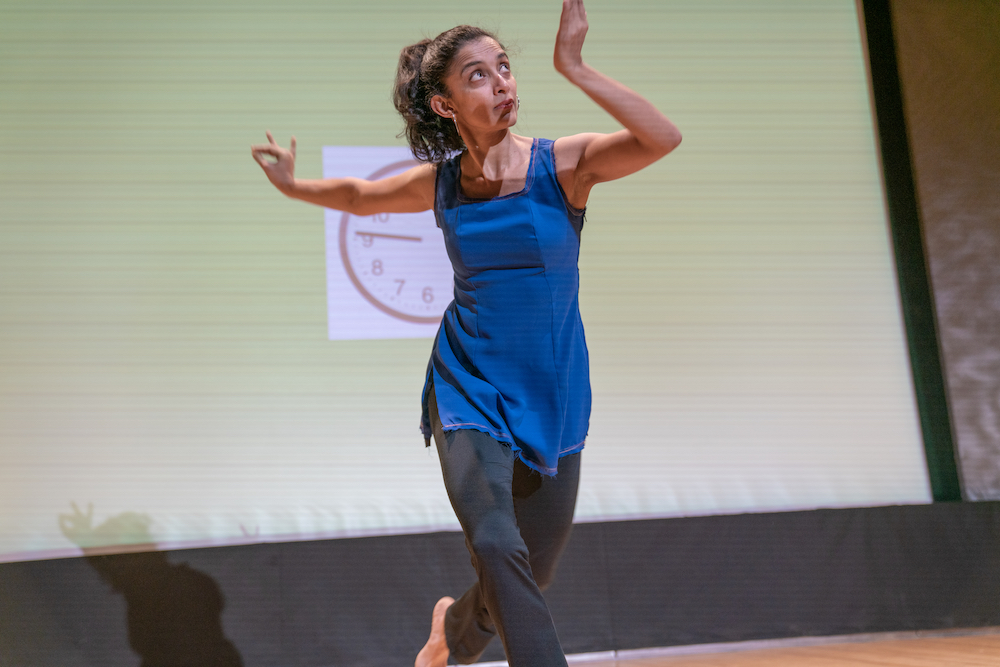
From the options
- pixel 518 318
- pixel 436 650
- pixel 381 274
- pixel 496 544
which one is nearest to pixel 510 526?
pixel 496 544

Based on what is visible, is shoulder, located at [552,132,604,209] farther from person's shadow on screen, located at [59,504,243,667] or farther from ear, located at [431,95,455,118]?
person's shadow on screen, located at [59,504,243,667]

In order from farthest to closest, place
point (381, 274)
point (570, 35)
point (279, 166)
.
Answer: point (381, 274)
point (279, 166)
point (570, 35)

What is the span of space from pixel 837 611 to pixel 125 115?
3112 millimetres

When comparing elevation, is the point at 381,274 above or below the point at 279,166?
below

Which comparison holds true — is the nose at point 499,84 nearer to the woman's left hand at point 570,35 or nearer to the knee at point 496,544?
the woman's left hand at point 570,35

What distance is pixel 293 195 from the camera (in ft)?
5.87

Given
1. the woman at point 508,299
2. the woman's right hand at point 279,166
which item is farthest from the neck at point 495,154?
the woman's right hand at point 279,166

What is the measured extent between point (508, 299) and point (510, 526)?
423 mm

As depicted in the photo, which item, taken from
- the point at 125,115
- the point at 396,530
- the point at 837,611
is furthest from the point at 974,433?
the point at 125,115

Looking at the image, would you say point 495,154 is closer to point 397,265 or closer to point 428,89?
point 428,89

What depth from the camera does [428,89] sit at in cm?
164

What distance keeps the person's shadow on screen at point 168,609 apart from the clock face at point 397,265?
1118mm

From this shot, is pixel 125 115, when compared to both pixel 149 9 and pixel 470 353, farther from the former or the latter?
pixel 470 353

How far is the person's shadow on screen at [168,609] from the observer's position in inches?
101
